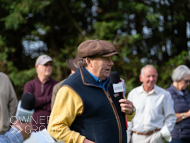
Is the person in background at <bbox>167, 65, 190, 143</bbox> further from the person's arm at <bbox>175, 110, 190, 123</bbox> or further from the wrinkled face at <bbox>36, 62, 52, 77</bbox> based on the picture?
the wrinkled face at <bbox>36, 62, 52, 77</bbox>

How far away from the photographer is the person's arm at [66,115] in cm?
271

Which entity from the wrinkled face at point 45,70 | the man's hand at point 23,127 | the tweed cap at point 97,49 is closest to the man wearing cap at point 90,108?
the tweed cap at point 97,49

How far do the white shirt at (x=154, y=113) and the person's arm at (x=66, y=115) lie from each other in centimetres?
239

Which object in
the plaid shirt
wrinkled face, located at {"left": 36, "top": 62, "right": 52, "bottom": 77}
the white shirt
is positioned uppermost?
wrinkled face, located at {"left": 36, "top": 62, "right": 52, "bottom": 77}

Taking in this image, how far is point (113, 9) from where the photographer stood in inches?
375

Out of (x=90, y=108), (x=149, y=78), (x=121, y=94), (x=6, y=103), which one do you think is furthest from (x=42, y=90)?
(x=90, y=108)

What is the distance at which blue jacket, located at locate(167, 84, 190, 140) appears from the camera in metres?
5.42

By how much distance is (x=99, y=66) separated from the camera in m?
2.92

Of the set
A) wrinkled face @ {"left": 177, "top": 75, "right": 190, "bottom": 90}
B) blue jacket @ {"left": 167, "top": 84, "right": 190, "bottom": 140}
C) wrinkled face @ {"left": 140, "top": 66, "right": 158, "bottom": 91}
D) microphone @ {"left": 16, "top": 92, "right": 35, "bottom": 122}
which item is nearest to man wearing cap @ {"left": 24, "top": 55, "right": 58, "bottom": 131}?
wrinkled face @ {"left": 140, "top": 66, "right": 158, "bottom": 91}

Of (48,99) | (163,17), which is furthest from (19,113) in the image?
(163,17)

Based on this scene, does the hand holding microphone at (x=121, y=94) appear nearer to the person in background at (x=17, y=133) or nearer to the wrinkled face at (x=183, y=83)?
the person in background at (x=17, y=133)

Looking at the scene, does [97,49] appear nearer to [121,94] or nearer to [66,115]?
[121,94]

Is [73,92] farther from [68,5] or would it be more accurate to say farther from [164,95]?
[68,5]

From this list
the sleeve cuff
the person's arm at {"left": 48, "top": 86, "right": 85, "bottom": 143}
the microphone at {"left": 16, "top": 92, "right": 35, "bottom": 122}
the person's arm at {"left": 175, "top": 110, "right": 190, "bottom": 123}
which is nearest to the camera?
the microphone at {"left": 16, "top": 92, "right": 35, "bottom": 122}
